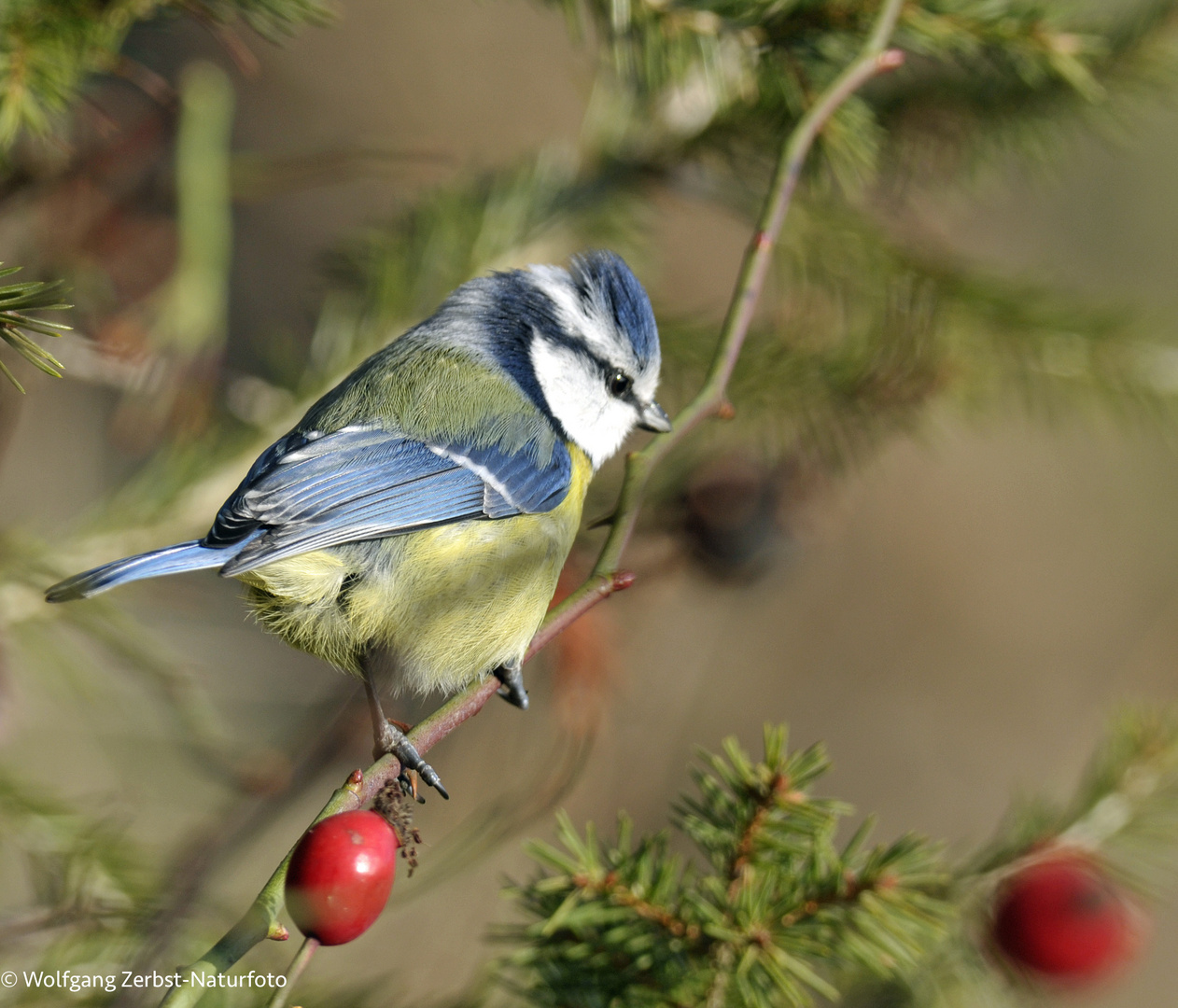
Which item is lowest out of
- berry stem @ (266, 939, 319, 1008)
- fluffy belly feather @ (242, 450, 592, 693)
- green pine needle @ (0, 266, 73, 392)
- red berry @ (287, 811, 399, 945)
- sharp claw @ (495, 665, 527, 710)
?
sharp claw @ (495, 665, 527, 710)

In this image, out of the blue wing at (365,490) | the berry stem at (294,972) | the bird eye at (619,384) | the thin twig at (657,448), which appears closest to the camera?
the berry stem at (294,972)

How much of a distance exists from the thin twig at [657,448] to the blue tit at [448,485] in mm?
88

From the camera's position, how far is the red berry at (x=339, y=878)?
0.48m

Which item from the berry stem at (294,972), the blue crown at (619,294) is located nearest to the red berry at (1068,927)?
the berry stem at (294,972)

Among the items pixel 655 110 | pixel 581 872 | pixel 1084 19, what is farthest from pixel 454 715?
pixel 1084 19

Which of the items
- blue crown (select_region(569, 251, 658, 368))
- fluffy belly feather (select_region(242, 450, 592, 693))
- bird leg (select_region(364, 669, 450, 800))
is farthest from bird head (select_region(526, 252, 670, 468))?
bird leg (select_region(364, 669, 450, 800))

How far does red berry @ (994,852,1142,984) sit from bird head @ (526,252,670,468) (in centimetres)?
59

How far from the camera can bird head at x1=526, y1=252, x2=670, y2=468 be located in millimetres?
1032

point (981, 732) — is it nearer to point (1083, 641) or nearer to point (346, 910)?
point (1083, 641)

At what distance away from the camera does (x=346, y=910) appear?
0.48 meters

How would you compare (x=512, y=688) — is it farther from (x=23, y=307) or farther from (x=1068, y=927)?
(x=23, y=307)

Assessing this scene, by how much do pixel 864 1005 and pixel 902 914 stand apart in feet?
0.93

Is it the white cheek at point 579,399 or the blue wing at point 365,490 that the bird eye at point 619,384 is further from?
the blue wing at point 365,490

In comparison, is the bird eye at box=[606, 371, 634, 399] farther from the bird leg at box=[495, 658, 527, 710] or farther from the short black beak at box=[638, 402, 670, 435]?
the bird leg at box=[495, 658, 527, 710]
